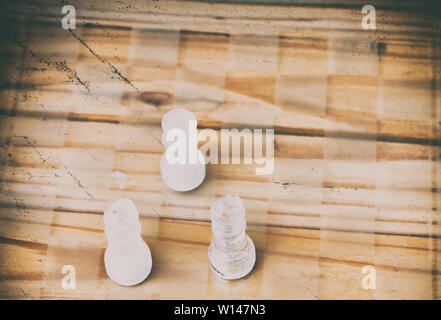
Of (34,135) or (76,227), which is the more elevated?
(34,135)

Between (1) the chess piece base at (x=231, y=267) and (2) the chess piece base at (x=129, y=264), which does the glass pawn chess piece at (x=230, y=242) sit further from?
(2) the chess piece base at (x=129, y=264)

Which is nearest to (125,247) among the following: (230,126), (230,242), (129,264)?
(129,264)

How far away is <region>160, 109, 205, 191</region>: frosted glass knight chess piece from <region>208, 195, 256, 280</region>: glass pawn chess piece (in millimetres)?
124

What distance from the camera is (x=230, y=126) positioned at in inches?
34.2

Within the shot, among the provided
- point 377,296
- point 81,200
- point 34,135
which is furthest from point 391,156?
point 34,135

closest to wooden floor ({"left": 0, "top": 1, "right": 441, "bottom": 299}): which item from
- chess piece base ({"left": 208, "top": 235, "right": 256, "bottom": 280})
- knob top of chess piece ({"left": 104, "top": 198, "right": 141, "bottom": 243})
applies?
chess piece base ({"left": 208, "top": 235, "right": 256, "bottom": 280})

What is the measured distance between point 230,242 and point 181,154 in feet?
0.59

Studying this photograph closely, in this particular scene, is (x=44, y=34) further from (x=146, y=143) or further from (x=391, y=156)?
(x=391, y=156)

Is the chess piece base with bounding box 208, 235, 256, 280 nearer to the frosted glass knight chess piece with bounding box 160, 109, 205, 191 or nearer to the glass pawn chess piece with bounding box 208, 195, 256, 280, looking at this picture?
the glass pawn chess piece with bounding box 208, 195, 256, 280

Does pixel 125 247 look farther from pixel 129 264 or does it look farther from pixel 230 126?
pixel 230 126

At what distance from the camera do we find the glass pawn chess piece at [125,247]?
2.15 ft

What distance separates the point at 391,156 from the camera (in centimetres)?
84
